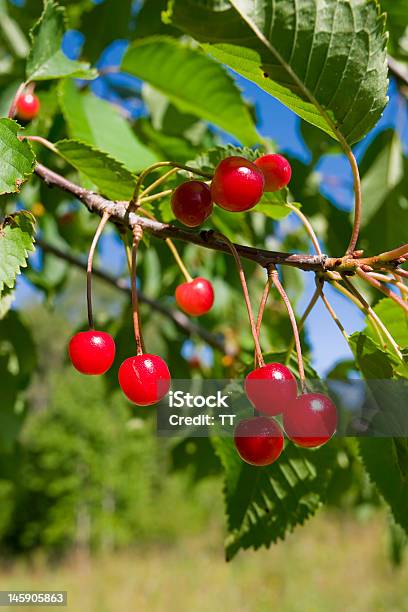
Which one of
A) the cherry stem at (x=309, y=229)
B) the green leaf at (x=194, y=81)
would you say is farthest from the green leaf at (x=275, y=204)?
the green leaf at (x=194, y=81)

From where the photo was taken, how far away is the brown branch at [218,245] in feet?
3.02

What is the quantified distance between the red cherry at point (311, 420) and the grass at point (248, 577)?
1013 centimetres

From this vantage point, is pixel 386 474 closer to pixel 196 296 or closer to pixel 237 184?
pixel 196 296


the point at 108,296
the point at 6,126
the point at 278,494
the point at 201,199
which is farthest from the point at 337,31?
the point at 108,296

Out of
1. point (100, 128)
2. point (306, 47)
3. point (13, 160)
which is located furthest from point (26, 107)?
point (306, 47)

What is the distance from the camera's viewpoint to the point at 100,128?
1.66m

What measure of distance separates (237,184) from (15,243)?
357 millimetres

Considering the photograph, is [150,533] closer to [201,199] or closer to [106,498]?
[106,498]

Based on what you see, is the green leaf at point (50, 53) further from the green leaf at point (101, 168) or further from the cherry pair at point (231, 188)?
the cherry pair at point (231, 188)

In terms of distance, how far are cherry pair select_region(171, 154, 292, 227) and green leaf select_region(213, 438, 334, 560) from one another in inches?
24.0

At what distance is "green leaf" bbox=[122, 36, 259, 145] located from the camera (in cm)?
164

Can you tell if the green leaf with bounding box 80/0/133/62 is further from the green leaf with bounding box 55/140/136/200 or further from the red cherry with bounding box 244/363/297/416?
the red cherry with bounding box 244/363/297/416

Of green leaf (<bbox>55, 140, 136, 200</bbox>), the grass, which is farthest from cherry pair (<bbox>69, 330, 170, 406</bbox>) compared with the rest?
the grass

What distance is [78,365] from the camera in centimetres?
94
